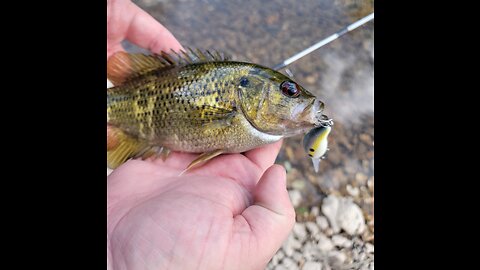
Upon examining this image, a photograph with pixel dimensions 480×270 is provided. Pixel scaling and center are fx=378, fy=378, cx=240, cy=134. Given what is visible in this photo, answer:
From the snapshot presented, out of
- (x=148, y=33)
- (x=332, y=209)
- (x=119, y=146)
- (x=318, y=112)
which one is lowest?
(x=332, y=209)

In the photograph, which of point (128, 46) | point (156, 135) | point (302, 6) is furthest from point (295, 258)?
point (302, 6)

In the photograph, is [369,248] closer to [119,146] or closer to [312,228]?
[312,228]

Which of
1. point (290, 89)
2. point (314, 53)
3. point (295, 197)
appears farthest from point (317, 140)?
point (314, 53)

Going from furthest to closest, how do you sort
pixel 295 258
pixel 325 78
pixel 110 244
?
pixel 325 78, pixel 295 258, pixel 110 244

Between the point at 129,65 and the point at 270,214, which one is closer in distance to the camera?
the point at 270,214

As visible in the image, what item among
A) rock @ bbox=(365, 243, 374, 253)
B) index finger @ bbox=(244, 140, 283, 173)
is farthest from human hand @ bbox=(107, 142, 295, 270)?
rock @ bbox=(365, 243, 374, 253)

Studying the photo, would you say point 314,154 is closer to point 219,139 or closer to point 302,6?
point 219,139
